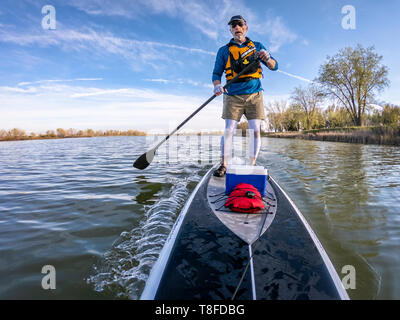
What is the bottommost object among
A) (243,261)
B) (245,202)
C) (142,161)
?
(243,261)

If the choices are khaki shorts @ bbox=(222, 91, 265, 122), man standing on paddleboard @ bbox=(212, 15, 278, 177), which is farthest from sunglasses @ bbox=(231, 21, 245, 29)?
khaki shorts @ bbox=(222, 91, 265, 122)

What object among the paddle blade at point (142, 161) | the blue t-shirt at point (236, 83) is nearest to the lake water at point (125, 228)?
the paddle blade at point (142, 161)

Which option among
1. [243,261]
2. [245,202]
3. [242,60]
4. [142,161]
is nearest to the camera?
[243,261]

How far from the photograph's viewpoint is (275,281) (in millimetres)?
1280

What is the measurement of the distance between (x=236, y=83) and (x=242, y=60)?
0.37 metres

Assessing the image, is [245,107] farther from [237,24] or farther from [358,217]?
[358,217]

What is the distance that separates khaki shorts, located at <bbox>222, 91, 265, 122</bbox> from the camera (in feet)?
12.1

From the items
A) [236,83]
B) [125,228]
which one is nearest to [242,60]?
[236,83]

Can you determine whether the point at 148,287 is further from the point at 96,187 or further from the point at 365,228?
the point at 96,187

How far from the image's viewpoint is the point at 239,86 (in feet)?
12.0

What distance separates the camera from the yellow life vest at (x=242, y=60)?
3508mm
